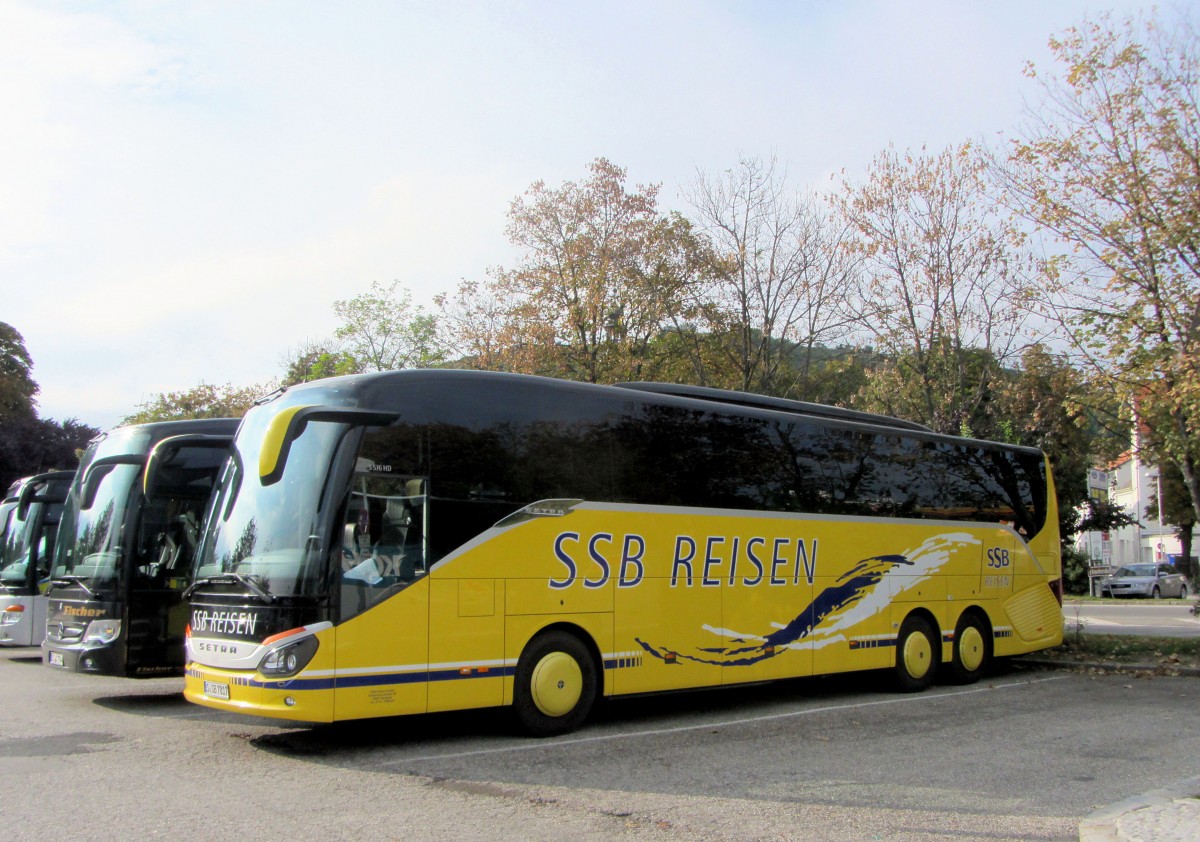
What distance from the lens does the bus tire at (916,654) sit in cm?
1402

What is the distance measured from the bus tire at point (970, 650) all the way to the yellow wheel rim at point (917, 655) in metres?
0.63

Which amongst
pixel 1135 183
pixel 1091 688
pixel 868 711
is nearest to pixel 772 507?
pixel 868 711

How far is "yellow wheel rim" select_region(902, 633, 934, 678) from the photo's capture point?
1407 centimetres

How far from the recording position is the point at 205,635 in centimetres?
930

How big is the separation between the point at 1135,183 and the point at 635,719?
10.8 metres

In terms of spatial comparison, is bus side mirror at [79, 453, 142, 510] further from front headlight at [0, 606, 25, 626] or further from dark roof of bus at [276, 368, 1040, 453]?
front headlight at [0, 606, 25, 626]

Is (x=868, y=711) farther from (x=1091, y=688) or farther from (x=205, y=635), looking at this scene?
(x=205, y=635)

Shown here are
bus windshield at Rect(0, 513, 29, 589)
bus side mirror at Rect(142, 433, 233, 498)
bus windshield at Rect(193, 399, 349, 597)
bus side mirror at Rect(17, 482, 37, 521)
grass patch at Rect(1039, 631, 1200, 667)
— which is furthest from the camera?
bus windshield at Rect(0, 513, 29, 589)

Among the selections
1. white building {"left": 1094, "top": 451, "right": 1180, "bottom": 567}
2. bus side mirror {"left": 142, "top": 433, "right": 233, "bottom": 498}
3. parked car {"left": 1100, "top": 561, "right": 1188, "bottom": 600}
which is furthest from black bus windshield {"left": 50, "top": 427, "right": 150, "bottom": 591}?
white building {"left": 1094, "top": 451, "right": 1180, "bottom": 567}

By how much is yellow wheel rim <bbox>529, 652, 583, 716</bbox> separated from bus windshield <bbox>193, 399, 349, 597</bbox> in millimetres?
2457

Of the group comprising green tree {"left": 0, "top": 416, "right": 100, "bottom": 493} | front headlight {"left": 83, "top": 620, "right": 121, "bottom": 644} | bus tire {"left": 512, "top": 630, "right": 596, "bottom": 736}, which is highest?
green tree {"left": 0, "top": 416, "right": 100, "bottom": 493}

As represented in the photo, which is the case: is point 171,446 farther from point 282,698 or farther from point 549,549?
point 549,549

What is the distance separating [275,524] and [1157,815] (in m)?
6.95

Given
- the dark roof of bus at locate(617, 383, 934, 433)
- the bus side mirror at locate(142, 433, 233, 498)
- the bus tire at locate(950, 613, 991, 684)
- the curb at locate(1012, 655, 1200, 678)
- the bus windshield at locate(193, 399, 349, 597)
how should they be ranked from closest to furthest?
the bus windshield at locate(193, 399, 349, 597) → the bus side mirror at locate(142, 433, 233, 498) → the dark roof of bus at locate(617, 383, 934, 433) → the bus tire at locate(950, 613, 991, 684) → the curb at locate(1012, 655, 1200, 678)
